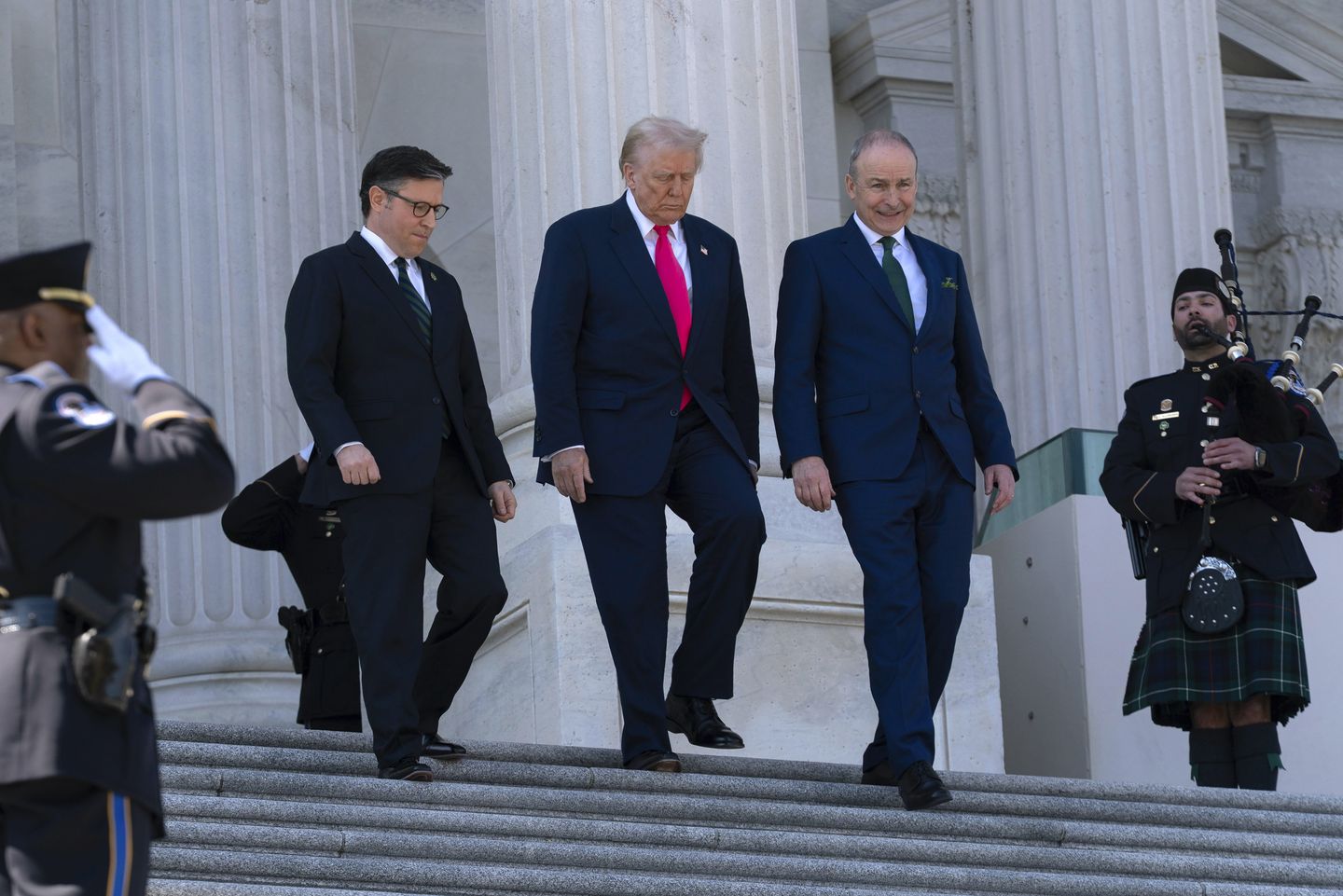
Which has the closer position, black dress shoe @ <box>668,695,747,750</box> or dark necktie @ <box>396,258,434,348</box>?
black dress shoe @ <box>668,695,747,750</box>

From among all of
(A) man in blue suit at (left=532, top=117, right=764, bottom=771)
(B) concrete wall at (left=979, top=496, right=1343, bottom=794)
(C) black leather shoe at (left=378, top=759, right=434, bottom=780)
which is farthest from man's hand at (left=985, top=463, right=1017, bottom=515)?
(B) concrete wall at (left=979, top=496, right=1343, bottom=794)

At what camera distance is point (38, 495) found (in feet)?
15.9

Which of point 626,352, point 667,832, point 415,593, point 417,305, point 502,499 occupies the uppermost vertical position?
point 417,305

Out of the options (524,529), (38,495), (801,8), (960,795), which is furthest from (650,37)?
(801,8)

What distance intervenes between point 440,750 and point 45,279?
277cm

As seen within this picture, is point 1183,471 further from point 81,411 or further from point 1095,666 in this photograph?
point 81,411

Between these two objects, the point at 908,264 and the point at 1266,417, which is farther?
the point at 1266,417

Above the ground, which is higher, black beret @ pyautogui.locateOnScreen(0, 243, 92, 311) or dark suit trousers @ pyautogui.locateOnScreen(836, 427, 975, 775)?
black beret @ pyautogui.locateOnScreen(0, 243, 92, 311)

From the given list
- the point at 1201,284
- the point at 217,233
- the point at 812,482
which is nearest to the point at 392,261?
the point at 812,482

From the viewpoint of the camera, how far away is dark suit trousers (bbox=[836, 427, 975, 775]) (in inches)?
295

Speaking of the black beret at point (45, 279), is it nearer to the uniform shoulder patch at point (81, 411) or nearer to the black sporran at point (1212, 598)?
the uniform shoulder patch at point (81, 411)

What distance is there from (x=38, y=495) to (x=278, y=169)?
808cm

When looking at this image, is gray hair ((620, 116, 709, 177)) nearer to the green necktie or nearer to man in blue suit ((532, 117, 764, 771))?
man in blue suit ((532, 117, 764, 771))

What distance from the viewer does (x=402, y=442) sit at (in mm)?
7578
